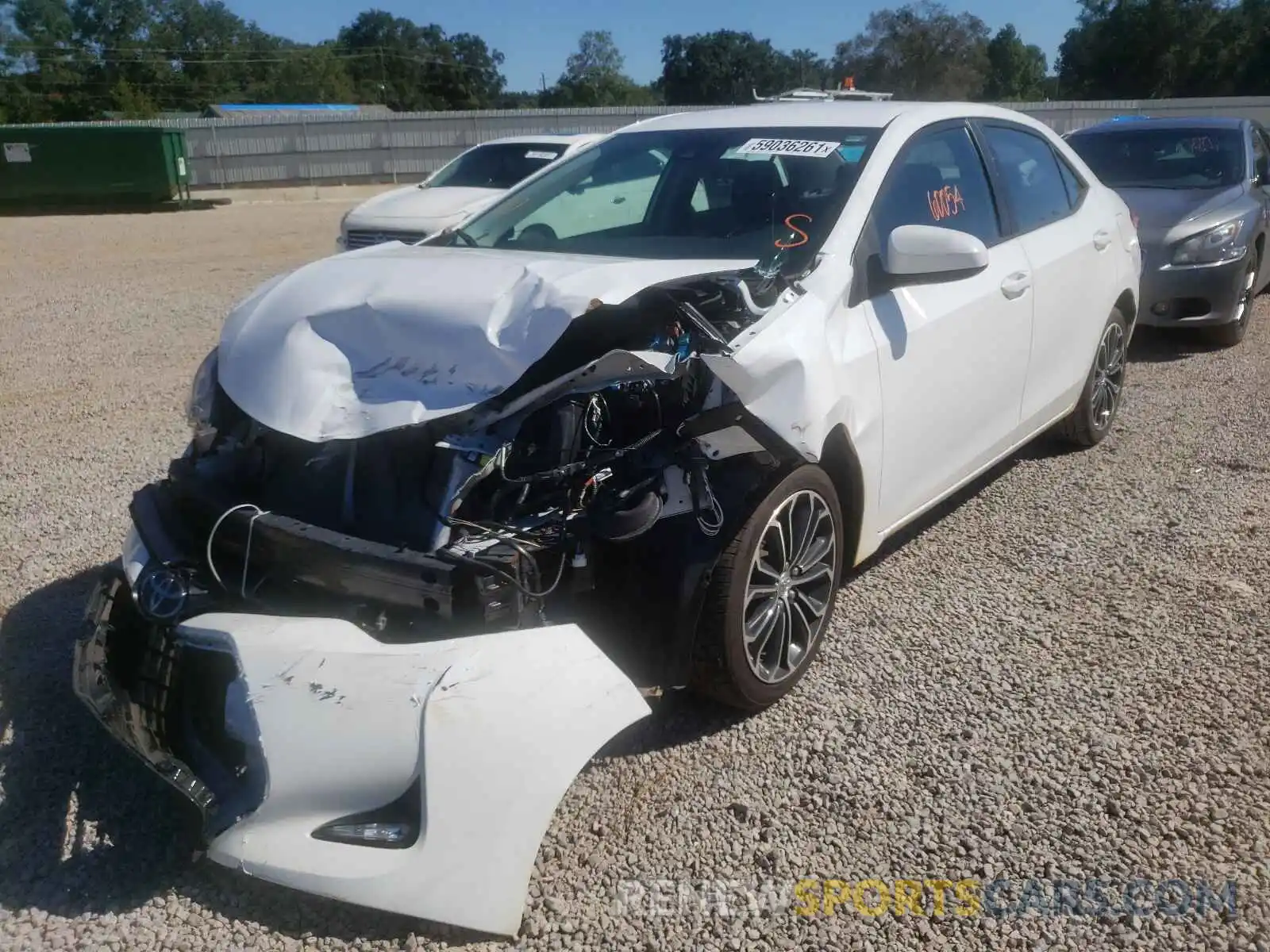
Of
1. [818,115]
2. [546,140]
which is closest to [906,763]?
[818,115]

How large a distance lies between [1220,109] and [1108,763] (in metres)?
33.2

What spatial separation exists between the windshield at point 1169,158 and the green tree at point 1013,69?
2373 inches

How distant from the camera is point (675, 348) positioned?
311 centimetres

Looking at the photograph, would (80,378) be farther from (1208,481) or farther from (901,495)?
(1208,481)

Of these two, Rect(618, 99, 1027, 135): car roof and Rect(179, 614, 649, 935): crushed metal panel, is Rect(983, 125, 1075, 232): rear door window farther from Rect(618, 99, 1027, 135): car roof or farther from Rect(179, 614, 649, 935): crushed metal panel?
Rect(179, 614, 649, 935): crushed metal panel

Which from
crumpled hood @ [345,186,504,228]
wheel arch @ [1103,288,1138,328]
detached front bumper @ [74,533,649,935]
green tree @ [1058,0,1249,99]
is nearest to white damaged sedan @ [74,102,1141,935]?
detached front bumper @ [74,533,649,935]

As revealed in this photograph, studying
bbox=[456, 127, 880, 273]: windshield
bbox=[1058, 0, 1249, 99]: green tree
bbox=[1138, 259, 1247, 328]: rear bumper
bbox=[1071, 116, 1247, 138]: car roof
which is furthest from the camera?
bbox=[1058, 0, 1249, 99]: green tree

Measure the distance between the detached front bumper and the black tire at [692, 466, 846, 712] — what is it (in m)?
0.52

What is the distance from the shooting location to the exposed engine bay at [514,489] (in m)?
2.76

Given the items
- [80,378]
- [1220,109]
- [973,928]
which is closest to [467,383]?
[973,928]

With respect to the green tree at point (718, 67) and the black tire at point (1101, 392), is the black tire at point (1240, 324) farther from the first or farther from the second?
A: the green tree at point (718, 67)

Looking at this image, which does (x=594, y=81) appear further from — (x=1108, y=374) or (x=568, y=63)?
(x=1108, y=374)

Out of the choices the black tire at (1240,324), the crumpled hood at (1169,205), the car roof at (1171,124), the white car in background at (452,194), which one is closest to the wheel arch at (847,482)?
the crumpled hood at (1169,205)

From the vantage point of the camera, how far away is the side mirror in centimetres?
354
